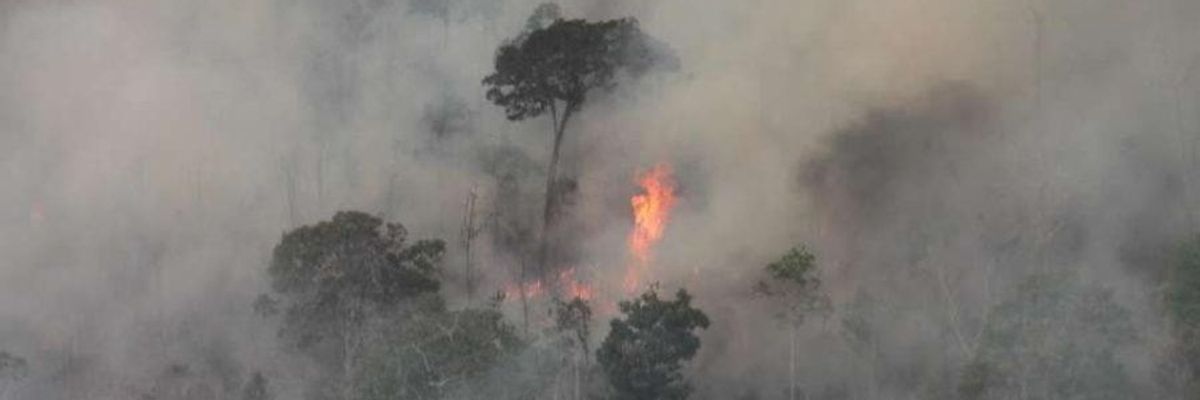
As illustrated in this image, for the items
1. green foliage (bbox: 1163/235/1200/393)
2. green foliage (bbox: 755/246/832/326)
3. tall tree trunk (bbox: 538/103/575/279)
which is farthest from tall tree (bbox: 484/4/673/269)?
green foliage (bbox: 1163/235/1200/393)

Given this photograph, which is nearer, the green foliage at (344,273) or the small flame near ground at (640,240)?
the green foliage at (344,273)

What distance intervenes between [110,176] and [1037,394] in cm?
4203

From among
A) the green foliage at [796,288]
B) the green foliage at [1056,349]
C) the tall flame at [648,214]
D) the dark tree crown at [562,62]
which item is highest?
the dark tree crown at [562,62]

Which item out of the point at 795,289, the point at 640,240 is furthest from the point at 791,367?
the point at 640,240

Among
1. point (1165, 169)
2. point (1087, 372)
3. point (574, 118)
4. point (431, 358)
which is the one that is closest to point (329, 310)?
point (431, 358)

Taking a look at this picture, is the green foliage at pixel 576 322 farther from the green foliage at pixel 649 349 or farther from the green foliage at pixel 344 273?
the green foliage at pixel 344 273

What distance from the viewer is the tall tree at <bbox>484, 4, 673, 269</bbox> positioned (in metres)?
57.8

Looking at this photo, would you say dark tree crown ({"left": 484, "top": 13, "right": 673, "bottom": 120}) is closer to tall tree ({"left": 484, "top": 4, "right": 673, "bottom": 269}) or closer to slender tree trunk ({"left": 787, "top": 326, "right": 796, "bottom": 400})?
tall tree ({"left": 484, "top": 4, "right": 673, "bottom": 269})

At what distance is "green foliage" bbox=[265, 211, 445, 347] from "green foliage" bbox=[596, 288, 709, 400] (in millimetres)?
8579

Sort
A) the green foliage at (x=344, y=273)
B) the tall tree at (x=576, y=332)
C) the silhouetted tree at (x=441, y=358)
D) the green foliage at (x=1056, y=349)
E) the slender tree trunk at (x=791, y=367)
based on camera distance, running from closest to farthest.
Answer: the green foliage at (x=1056, y=349) → the silhouetted tree at (x=441, y=358) → the tall tree at (x=576, y=332) → the green foliage at (x=344, y=273) → the slender tree trunk at (x=791, y=367)

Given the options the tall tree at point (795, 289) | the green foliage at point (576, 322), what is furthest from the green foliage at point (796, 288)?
the green foliage at point (576, 322)

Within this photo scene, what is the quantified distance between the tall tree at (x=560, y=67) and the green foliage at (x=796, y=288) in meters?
10.5

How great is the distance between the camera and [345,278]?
174 feet

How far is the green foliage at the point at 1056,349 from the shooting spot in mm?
44219
